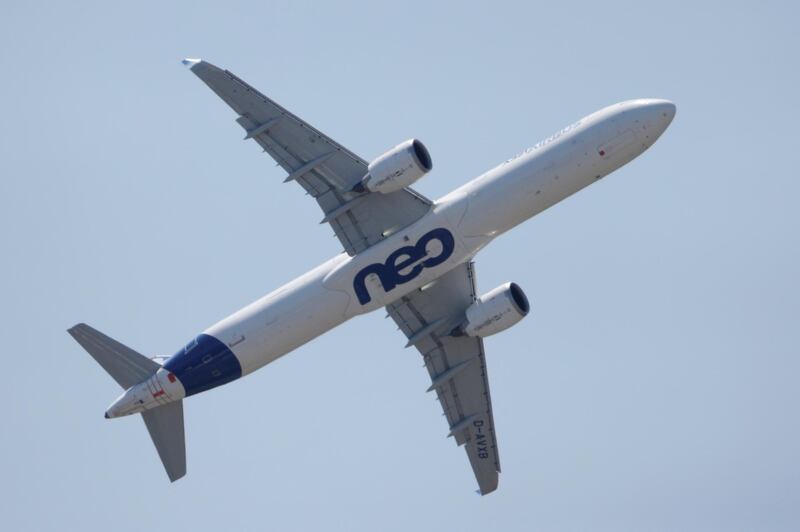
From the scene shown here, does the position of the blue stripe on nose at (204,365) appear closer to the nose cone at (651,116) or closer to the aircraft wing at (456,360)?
the aircraft wing at (456,360)

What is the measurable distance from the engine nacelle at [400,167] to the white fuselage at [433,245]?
8.58 ft

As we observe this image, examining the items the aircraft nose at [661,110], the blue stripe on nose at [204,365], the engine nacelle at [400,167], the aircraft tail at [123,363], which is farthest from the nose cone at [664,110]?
the aircraft tail at [123,363]

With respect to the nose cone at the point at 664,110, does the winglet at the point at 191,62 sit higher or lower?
higher

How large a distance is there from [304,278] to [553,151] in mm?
14515

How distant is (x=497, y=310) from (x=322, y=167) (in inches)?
475

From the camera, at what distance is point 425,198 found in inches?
2928

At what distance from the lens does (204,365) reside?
252 feet

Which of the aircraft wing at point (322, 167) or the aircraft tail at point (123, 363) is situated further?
the aircraft tail at point (123, 363)

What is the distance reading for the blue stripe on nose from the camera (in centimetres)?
7644

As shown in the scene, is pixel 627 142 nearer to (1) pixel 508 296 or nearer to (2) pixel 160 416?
(1) pixel 508 296

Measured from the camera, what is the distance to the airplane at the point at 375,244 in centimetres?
7281

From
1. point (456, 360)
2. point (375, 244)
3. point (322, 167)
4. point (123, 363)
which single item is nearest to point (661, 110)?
point (375, 244)

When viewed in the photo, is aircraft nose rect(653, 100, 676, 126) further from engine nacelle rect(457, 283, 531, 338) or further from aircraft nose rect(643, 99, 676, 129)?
engine nacelle rect(457, 283, 531, 338)

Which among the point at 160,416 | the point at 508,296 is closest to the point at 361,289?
the point at 508,296
